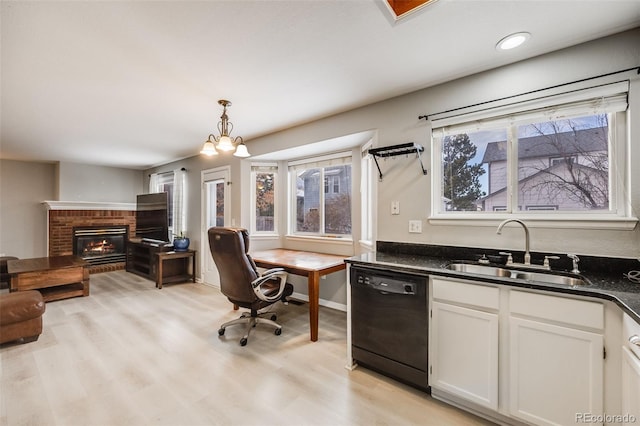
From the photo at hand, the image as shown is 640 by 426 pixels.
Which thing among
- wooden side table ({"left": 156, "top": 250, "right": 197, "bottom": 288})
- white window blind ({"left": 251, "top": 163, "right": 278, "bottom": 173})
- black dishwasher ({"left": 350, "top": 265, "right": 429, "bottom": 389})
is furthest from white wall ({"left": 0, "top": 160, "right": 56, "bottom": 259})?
black dishwasher ({"left": 350, "top": 265, "right": 429, "bottom": 389})

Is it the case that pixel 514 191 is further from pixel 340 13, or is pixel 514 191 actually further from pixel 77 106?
pixel 77 106

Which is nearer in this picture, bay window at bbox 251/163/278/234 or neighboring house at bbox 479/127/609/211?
neighboring house at bbox 479/127/609/211

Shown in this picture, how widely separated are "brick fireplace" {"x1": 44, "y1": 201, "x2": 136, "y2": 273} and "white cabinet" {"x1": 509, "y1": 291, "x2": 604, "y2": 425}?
7.41 meters

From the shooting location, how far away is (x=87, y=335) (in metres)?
2.84

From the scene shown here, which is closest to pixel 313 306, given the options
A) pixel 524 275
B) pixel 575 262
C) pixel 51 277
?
pixel 524 275

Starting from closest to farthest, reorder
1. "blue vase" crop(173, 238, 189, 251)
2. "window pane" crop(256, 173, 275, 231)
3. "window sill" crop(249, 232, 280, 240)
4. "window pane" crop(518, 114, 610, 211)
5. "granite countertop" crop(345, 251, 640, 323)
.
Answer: "granite countertop" crop(345, 251, 640, 323) < "window pane" crop(518, 114, 610, 211) < "window sill" crop(249, 232, 280, 240) < "window pane" crop(256, 173, 275, 231) < "blue vase" crop(173, 238, 189, 251)

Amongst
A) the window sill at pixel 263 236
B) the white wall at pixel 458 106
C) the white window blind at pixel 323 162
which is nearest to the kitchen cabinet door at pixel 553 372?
the white wall at pixel 458 106

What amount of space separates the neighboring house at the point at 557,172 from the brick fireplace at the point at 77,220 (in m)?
7.38

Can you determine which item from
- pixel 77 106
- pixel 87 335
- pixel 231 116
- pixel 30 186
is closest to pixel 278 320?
pixel 87 335

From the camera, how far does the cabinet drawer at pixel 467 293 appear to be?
5.28 ft

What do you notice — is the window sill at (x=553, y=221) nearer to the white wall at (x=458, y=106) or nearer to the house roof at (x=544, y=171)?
the white wall at (x=458, y=106)

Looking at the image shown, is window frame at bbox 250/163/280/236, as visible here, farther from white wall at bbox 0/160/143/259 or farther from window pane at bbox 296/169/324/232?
white wall at bbox 0/160/143/259

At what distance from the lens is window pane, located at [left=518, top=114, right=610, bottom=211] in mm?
1816

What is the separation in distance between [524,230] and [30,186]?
8464mm
